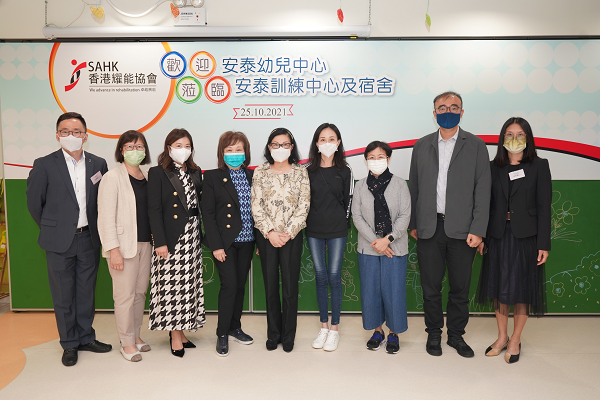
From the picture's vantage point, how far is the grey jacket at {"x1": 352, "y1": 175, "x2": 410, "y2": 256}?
3.02 m

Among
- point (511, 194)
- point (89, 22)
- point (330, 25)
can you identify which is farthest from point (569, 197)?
point (89, 22)

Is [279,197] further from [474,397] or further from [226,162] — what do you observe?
[474,397]

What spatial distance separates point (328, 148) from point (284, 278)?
41.4 inches

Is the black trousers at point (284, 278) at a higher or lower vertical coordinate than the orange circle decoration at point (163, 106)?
lower

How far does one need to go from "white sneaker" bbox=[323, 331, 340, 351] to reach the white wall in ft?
9.17

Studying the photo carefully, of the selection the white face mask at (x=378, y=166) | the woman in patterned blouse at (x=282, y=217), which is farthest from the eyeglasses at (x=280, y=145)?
the white face mask at (x=378, y=166)

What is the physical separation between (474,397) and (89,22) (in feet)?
15.1

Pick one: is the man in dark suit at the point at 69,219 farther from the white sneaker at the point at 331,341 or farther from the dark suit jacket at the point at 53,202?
the white sneaker at the point at 331,341

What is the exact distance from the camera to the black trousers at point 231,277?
9.80ft

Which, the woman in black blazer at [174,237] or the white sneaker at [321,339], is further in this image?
the white sneaker at [321,339]

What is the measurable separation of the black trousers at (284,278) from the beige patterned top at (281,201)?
0.13 meters

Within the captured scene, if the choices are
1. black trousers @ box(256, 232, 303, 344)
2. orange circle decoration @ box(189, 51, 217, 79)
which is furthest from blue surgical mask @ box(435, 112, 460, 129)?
orange circle decoration @ box(189, 51, 217, 79)

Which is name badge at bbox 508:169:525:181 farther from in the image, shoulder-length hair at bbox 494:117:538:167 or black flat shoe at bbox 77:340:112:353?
black flat shoe at bbox 77:340:112:353

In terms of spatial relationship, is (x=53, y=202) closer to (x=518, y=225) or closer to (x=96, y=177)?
(x=96, y=177)
